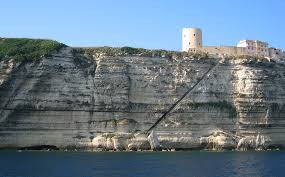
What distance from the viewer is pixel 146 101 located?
58.8 meters

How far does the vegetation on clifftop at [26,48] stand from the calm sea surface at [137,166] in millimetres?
14995

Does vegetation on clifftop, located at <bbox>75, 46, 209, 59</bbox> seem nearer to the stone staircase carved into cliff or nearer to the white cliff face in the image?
the white cliff face

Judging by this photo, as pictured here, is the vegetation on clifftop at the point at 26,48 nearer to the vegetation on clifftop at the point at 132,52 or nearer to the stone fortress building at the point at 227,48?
the vegetation on clifftop at the point at 132,52

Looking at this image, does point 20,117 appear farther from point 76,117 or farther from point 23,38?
point 23,38

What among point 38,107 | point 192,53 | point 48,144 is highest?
point 192,53

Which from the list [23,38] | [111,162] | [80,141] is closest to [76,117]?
[80,141]

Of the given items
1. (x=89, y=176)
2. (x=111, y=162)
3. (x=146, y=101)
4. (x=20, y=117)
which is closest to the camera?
(x=89, y=176)

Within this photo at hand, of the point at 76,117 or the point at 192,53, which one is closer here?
the point at 76,117

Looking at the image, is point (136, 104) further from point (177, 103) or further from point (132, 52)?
point (132, 52)

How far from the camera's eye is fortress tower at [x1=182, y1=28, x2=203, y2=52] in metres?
70.8

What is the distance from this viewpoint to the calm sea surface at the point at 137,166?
33.5 meters

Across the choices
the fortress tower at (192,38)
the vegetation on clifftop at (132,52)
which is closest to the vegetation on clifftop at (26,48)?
the vegetation on clifftop at (132,52)

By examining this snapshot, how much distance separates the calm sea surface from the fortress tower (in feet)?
87.6

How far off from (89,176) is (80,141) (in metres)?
24.3
